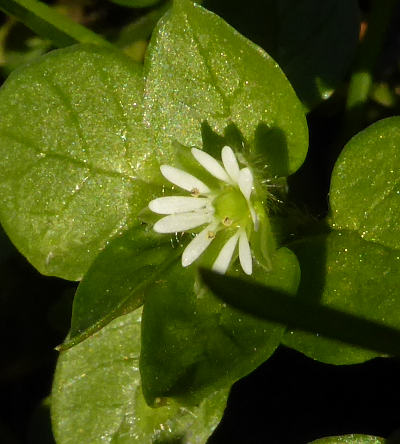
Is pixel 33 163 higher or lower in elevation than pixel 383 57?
higher

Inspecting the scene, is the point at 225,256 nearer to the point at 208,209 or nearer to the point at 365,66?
the point at 208,209

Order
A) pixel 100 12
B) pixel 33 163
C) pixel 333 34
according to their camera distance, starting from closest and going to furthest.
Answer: pixel 33 163 < pixel 333 34 < pixel 100 12

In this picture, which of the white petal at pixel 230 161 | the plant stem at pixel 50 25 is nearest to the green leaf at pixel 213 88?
the white petal at pixel 230 161

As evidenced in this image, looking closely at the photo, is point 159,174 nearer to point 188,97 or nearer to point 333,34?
point 188,97

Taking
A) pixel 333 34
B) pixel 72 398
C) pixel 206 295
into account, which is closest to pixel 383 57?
pixel 333 34

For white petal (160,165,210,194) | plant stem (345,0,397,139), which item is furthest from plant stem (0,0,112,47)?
plant stem (345,0,397,139)

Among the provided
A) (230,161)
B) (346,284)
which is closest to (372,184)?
(346,284)

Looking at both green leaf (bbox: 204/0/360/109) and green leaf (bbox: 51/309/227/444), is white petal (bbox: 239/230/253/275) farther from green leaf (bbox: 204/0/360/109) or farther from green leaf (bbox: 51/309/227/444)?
green leaf (bbox: 204/0/360/109)
